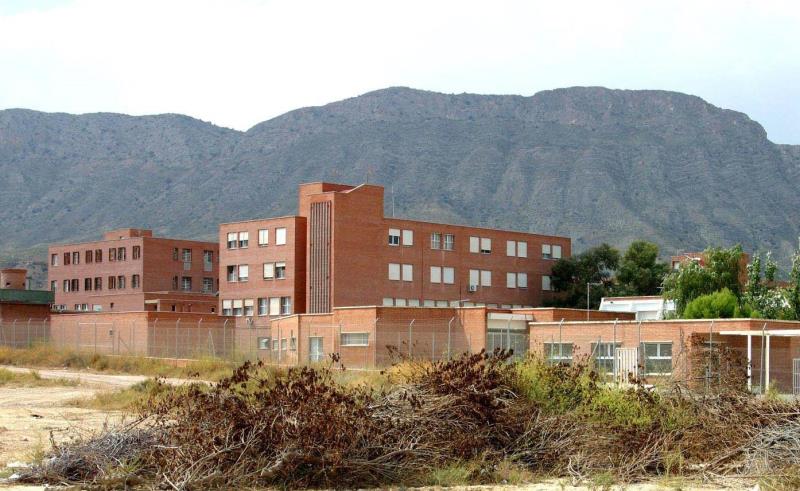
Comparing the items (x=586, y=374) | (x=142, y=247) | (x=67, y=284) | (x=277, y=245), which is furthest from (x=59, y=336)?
(x=586, y=374)

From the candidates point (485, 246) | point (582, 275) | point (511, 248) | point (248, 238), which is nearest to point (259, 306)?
point (248, 238)

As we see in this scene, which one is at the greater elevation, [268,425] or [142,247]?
[142,247]

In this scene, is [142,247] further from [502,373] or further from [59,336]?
Result: [502,373]

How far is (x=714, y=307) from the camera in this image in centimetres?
7075

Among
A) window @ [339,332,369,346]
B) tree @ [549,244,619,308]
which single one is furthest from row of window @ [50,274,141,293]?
window @ [339,332,369,346]

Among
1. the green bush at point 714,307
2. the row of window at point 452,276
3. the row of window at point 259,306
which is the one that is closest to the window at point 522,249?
the row of window at point 452,276

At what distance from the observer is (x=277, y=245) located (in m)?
92.7

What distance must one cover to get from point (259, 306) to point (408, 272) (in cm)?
1319

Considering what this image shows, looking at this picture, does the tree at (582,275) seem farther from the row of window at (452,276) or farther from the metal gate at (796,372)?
the metal gate at (796,372)

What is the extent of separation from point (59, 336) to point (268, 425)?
67459 millimetres

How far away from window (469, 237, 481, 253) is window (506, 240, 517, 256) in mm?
3417

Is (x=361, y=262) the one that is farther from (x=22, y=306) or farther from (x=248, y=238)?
(x=22, y=306)

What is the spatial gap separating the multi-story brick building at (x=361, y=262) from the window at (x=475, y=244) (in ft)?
0.36

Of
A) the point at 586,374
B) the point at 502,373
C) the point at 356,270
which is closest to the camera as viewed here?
the point at 502,373
